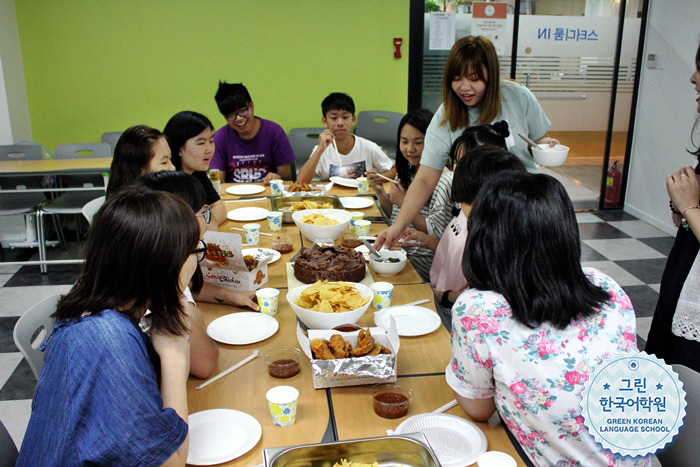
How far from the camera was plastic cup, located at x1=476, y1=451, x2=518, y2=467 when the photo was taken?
1.06 meters

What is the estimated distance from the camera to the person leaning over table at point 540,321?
114 centimetres

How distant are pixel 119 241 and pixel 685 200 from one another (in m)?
1.53

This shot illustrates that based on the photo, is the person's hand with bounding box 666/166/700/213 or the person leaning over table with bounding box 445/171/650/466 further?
the person's hand with bounding box 666/166/700/213

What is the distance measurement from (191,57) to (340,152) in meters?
1.76

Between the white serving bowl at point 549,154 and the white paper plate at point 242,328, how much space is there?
1.38 metres

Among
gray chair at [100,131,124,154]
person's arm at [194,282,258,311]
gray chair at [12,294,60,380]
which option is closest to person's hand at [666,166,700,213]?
person's arm at [194,282,258,311]

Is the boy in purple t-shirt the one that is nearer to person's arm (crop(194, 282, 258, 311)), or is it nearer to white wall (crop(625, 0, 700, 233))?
person's arm (crop(194, 282, 258, 311))

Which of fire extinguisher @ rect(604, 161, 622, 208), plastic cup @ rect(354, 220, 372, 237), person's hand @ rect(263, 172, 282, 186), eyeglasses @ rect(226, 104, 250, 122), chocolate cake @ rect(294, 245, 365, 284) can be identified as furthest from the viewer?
fire extinguisher @ rect(604, 161, 622, 208)

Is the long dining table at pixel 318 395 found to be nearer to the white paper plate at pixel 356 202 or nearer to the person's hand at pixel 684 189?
the person's hand at pixel 684 189

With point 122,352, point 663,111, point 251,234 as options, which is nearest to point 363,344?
point 122,352

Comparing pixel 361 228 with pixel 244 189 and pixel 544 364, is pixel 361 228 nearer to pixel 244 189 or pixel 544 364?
pixel 244 189

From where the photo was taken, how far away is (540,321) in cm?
115

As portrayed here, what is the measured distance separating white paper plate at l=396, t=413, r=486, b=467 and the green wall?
407 centimetres

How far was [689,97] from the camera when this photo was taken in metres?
4.31
